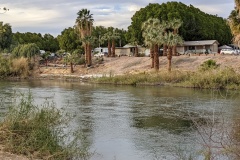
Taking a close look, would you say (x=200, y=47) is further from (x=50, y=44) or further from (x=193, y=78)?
(x=50, y=44)

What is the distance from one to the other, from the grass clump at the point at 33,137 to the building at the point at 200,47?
7316cm

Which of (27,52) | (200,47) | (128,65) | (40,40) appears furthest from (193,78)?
(40,40)

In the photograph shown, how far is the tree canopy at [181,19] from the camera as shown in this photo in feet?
282

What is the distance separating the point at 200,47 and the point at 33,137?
77752mm

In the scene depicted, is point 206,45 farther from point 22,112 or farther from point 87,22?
point 22,112

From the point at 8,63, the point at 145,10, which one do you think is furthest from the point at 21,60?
the point at 145,10

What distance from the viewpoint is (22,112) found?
1623cm

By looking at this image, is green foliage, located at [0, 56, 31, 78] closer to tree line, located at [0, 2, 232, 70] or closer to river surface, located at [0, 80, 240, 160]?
tree line, located at [0, 2, 232, 70]

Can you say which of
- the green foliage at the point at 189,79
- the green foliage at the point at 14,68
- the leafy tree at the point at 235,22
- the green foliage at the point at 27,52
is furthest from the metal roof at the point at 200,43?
the leafy tree at the point at 235,22

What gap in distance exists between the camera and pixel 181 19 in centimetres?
8694

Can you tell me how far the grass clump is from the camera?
581 inches

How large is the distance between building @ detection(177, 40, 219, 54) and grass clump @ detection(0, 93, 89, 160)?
73159 mm

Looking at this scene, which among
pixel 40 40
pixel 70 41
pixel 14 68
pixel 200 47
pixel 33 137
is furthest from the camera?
pixel 40 40

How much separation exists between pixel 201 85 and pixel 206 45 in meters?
36.7
